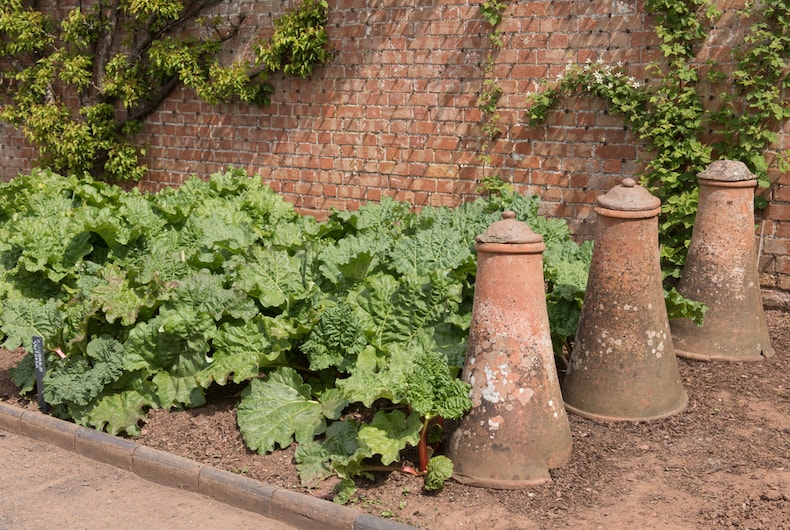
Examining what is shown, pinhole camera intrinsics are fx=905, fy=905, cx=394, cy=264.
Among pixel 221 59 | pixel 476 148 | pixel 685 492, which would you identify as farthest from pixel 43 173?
pixel 685 492

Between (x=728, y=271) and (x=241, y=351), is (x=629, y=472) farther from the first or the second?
(x=241, y=351)

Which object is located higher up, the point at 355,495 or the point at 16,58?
the point at 16,58

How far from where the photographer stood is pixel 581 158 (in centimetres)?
763

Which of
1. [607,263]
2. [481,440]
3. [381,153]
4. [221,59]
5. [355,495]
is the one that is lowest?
[355,495]

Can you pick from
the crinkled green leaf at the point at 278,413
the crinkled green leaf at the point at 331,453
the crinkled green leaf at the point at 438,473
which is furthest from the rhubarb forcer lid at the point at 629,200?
the crinkled green leaf at the point at 278,413

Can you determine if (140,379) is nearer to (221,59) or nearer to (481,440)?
(481,440)

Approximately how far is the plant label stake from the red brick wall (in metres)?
4.08

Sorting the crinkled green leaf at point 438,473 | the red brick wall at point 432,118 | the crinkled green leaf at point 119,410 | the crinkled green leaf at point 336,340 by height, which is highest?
the red brick wall at point 432,118

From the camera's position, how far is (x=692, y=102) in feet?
22.9

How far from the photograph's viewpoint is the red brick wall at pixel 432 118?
7.41 meters

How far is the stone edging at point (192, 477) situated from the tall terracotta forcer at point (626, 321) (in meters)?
1.58

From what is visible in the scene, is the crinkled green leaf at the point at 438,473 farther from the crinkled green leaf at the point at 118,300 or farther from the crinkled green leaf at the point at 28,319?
the crinkled green leaf at the point at 28,319

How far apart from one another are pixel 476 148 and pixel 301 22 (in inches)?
90.8

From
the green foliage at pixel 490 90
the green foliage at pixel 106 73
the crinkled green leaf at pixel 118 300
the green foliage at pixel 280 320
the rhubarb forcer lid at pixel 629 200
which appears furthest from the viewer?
the green foliage at pixel 106 73
